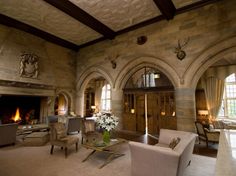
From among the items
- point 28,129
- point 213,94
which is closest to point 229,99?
point 213,94

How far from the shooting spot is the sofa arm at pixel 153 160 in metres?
2.19

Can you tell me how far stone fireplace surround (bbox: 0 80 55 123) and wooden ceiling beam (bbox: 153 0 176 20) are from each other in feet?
21.5

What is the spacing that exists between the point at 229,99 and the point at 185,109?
4.47 metres

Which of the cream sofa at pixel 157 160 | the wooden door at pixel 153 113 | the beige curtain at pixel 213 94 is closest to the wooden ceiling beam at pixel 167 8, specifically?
the wooden door at pixel 153 113

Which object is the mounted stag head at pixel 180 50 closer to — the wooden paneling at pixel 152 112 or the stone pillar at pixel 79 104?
the wooden paneling at pixel 152 112

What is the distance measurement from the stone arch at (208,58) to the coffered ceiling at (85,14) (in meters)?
1.72

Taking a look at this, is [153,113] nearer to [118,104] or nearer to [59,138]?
[118,104]

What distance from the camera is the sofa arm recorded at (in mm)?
2188

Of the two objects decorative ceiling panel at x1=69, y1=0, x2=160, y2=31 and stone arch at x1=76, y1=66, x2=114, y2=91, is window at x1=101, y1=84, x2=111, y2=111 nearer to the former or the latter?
stone arch at x1=76, y1=66, x2=114, y2=91

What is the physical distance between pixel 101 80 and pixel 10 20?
7744 millimetres

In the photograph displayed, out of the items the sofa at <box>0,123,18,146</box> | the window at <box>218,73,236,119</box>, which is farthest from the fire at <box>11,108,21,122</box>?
the window at <box>218,73,236,119</box>

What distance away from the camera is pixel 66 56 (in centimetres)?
888

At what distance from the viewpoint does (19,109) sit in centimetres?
721

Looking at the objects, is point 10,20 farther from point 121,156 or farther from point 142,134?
point 142,134
